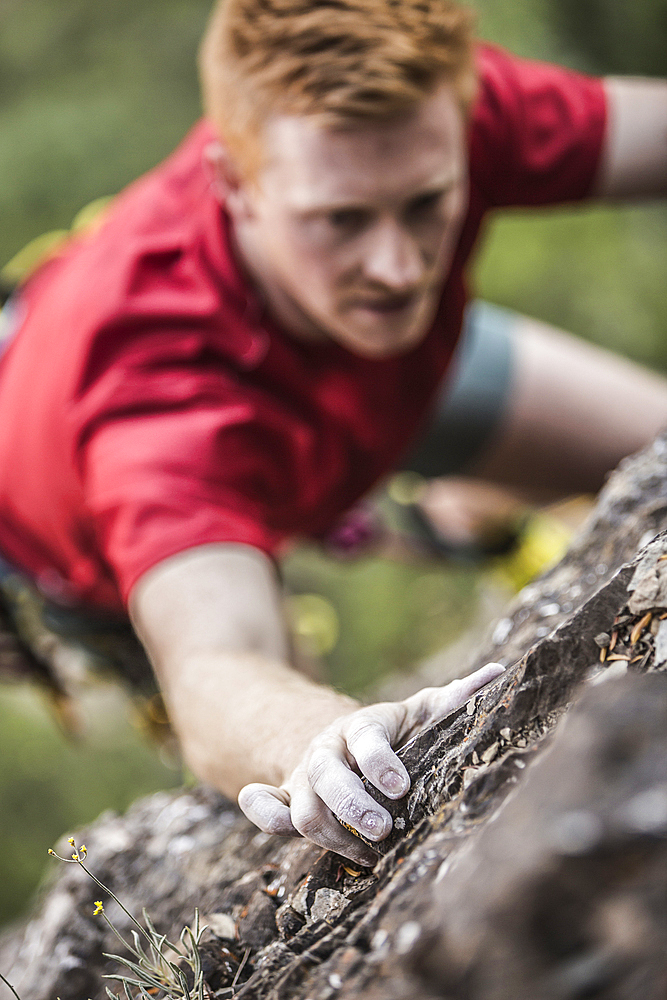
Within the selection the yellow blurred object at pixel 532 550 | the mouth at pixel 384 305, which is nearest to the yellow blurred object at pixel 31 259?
the mouth at pixel 384 305

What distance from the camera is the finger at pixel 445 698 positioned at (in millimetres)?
759

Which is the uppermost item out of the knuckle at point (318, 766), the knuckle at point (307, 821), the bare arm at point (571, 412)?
the knuckle at point (318, 766)

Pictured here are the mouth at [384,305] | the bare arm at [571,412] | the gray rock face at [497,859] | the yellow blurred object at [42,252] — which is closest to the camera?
the gray rock face at [497,859]

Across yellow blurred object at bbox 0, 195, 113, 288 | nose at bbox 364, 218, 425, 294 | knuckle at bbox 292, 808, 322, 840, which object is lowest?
knuckle at bbox 292, 808, 322, 840

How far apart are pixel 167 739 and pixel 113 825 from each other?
1.22 meters

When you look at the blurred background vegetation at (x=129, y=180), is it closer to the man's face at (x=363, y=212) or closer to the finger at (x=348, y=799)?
the man's face at (x=363, y=212)

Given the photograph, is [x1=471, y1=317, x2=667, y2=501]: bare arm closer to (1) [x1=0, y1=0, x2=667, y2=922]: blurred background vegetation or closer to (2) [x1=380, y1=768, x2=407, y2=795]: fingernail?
(1) [x1=0, y1=0, x2=667, y2=922]: blurred background vegetation

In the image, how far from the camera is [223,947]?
0.83 meters

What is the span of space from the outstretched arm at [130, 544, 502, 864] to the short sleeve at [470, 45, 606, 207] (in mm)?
1064

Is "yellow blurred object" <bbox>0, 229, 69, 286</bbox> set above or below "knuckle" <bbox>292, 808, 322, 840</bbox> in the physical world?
above

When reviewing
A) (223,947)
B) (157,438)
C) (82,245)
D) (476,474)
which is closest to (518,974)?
(223,947)

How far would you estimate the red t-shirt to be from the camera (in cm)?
129

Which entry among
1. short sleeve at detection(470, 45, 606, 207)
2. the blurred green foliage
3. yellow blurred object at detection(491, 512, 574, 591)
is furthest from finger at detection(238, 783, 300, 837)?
the blurred green foliage

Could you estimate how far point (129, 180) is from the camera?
4.45 meters
